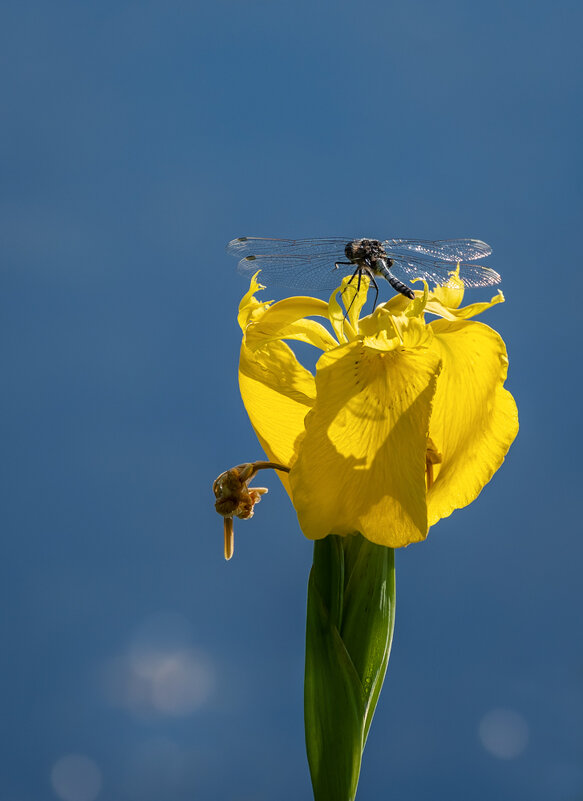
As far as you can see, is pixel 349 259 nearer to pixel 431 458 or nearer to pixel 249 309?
pixel 249 309

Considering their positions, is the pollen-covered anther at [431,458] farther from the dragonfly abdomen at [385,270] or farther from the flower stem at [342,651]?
the dragonfly abdomen at [385,270]

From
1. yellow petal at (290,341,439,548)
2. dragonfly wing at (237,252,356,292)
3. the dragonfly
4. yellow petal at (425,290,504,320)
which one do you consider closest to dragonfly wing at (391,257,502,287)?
the dragonfly

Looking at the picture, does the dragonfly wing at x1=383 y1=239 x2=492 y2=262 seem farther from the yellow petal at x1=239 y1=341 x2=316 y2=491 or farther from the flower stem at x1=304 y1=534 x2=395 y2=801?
the flower stem at x1=304 y1=534 x2=395 y2=801

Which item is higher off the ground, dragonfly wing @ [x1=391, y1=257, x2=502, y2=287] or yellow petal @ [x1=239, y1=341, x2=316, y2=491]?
dragonfly wing @ [x1=391, y1=257, x2=502, y2=287]

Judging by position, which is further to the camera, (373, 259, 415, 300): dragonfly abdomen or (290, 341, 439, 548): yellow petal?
(373, 259, 415, 300): dragonfly abdomen

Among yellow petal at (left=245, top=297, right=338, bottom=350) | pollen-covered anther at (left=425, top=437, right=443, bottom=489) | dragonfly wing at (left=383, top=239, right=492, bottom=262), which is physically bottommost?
pollen-covered anther at (left=425, top=437, right=443, bottom=489)

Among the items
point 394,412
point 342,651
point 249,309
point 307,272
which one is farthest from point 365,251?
point 342,651

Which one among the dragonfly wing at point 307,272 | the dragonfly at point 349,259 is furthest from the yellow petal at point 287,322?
the dragonfly wing at point 307,272
